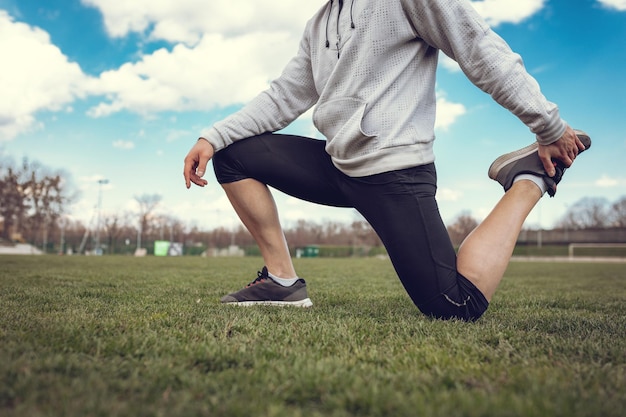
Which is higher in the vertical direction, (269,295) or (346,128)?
(346,128)

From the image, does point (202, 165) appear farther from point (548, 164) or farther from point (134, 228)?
point (134, 228)

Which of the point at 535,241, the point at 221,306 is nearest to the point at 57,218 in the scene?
the point at 221,306

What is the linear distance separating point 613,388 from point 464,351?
51cm

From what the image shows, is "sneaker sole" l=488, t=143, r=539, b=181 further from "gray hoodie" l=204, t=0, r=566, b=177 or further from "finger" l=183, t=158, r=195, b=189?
"finger" l=183, t=158, r=195, b=189

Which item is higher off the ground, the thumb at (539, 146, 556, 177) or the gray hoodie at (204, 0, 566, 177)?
the gray hoodie at (204, 0, 566, 177)

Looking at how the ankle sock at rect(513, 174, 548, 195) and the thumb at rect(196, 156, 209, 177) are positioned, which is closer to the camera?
the ankle sock at rect(513, 174, 548, 195)

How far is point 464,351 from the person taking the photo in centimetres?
174

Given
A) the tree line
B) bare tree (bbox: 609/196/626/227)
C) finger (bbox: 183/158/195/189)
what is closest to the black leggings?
finger (bbox: 183/158/195/189)

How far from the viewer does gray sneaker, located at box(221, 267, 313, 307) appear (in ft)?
9.39

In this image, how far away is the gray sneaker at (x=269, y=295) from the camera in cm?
286

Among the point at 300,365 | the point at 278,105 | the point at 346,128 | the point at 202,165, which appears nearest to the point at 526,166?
the point at 346,128

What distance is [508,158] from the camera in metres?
2.43

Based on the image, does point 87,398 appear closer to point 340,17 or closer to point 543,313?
point 340,17

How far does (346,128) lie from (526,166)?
87 centimetres
